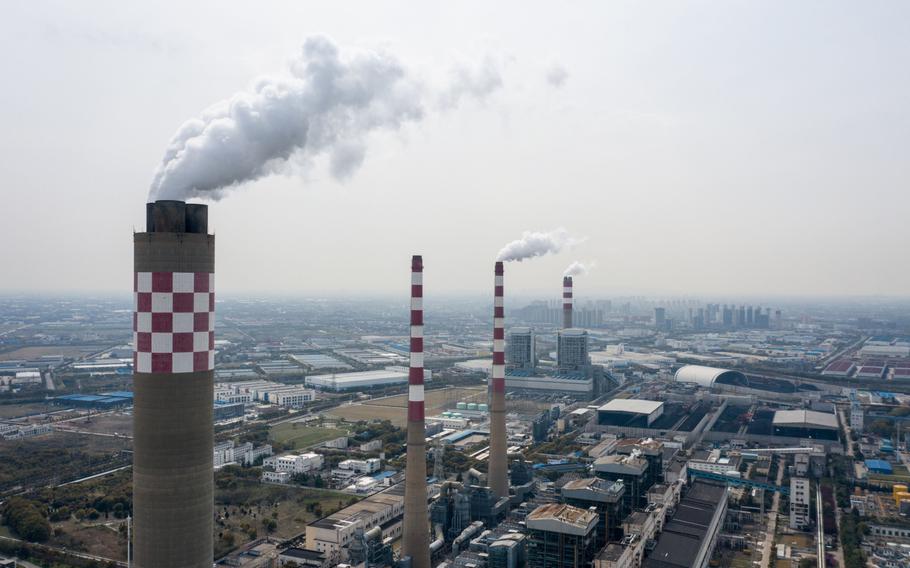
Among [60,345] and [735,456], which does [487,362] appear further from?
[60,345]

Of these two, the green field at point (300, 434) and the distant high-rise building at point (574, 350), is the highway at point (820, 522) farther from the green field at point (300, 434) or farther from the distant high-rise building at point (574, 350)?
the distant high-rise building at point (574, 350)

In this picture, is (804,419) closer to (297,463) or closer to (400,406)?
(400,406)

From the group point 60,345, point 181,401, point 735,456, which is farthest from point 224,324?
point 181,401

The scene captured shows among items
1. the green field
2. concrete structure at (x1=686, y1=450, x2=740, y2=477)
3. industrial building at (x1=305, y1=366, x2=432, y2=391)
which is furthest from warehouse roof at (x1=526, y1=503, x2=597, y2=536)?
industrial building at (x1=305, y1=366, x2=432, y2=391)

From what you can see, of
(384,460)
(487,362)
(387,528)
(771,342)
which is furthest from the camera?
(771,342)

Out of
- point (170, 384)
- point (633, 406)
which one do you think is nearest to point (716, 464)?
point (633, 406)

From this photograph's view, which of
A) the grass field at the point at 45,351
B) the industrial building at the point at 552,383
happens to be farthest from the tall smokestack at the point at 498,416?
the grass field at the point at 45,351
